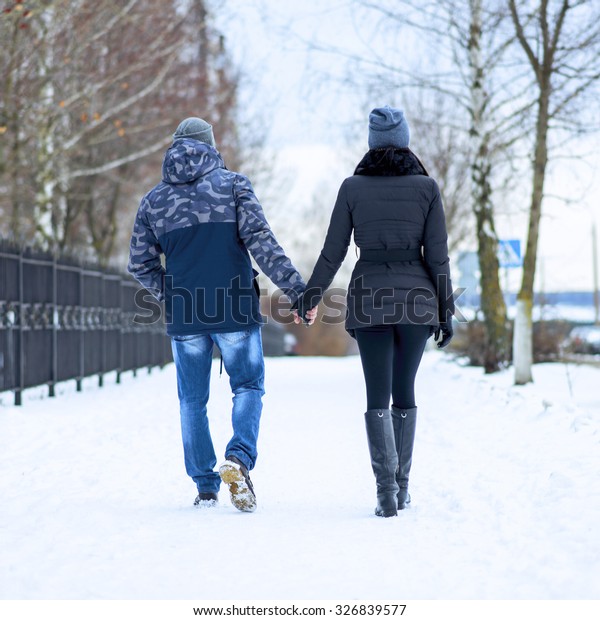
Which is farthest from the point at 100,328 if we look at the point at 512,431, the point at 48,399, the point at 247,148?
the point at 247,148

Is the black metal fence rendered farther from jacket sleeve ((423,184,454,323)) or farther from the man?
jacket sleeve ((423,184,454,323))

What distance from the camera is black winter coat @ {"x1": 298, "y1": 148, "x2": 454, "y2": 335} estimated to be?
17.3 ft

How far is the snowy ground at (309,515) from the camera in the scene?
3.95m

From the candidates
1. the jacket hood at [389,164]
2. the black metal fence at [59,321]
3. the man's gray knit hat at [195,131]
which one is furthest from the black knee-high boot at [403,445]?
the black metal fence at [59,321]

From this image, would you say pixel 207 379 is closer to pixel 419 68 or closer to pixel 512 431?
pixel 512 431

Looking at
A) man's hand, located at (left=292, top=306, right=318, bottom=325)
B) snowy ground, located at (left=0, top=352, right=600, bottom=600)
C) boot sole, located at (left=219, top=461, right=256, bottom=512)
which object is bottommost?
snowy ground, located at (left=0, top=352, right=600, bottom=600)

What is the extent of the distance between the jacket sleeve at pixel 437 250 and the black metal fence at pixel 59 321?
6526 mm

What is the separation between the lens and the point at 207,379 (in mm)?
5742

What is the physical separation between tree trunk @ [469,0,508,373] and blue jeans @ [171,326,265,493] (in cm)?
1072

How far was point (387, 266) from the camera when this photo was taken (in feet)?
17.4

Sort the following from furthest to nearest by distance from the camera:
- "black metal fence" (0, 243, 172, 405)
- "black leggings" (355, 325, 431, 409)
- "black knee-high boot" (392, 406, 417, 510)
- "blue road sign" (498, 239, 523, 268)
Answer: "blue road sign" (498, 239, 523, 268) → "black metal fence" (0, 243, 172, 405) → "black knee-high boot" (392, 406, 417, 510) → "black leggings" (355, 325, 431, 409)

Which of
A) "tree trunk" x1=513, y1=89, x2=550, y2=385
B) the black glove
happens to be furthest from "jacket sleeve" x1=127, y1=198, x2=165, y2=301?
"tree trunk" x1=513, y1=89, x2=550, y2=385

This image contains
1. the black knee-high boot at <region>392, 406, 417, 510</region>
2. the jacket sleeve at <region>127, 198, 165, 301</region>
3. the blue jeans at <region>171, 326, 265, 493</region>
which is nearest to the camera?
the black knee-high boot at <region>392, 406, 417, 510</region>

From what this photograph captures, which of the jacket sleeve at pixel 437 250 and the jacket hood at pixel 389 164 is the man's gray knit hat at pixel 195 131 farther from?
the jacket sleeve at pixel 437 250
